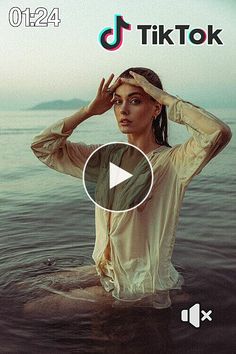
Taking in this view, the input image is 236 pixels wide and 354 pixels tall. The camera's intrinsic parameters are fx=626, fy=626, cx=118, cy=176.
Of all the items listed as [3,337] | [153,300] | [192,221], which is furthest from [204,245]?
[3,337]

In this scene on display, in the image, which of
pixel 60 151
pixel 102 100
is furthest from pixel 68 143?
pixel 102 100

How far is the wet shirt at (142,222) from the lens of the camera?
1941 millimetres

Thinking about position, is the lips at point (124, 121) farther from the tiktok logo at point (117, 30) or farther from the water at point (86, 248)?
the tiktok logo at point (117, 30)

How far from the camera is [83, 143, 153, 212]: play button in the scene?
1945 mm

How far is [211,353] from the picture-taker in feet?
6.33

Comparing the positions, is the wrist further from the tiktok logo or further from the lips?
the tiktok logo

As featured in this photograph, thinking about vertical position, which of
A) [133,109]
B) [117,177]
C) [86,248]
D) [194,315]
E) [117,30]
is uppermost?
[117,30]

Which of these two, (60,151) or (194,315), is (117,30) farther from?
(194,315)

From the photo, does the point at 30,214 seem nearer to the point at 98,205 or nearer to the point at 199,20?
the point at 98,205

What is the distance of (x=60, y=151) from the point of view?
1983 millimetres

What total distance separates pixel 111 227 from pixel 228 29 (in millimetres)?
714
